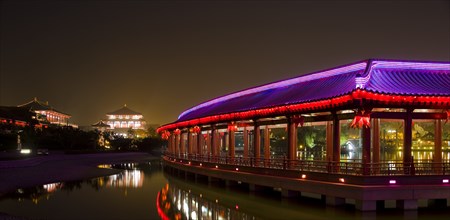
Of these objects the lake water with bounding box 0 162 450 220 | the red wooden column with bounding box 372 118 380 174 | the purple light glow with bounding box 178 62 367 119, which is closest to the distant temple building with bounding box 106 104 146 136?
the purple light glow with bounding box 178 62 367 119

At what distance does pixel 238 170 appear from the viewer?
34344 mm

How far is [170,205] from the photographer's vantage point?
2920 cm

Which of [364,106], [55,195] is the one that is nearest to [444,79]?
[364,106]

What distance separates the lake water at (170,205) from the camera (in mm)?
23688

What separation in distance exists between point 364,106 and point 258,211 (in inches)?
272

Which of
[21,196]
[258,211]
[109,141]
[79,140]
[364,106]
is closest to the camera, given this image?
[364,106]

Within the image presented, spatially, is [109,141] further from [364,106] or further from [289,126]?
[364,106]

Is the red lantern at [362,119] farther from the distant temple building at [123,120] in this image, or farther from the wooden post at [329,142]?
the distant temple building at [123,120]

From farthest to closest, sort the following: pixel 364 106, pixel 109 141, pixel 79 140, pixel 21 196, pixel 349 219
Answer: pixel 109 141 → pixel 79 140 → pixel 21 196 → pixel 364 106 → pixel 349 219

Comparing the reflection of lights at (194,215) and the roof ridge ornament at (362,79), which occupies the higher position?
the roof ridge ornament at (362,79)

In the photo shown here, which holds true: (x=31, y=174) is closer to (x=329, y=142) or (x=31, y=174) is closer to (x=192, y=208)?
(x=192, y=208)

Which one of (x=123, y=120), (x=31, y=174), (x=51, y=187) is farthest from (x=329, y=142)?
(x=123, y=120)

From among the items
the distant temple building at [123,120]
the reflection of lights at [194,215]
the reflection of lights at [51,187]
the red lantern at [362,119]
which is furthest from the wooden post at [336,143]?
the distant temple building at [123,120]

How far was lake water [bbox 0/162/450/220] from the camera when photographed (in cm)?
2369
